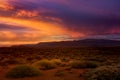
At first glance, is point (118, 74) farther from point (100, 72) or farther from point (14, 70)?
point (14, 70)

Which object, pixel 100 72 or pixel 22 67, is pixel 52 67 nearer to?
pixel 22 67

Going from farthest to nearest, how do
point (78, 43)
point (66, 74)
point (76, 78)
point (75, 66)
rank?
point (78, 43)
point (75, 66)
point (66, 74)
point (76, 78)

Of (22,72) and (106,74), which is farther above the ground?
(22,72)

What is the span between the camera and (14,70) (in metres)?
22.4

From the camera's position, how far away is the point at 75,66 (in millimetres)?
26719

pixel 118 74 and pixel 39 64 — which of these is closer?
pixel 118 74

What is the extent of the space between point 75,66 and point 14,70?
6363mm

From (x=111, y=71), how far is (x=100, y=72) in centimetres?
76

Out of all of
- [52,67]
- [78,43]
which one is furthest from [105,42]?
[52,67]

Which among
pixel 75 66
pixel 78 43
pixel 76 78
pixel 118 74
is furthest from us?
pixel 78 43

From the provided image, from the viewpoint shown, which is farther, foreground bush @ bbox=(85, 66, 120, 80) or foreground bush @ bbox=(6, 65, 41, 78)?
foreground bush @ bbox=(6, 65, 41, 78)

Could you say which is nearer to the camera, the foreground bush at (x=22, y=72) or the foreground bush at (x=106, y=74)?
the foreground bush at (x=106, y=74)

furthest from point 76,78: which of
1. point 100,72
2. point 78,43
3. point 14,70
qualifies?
point 78,43

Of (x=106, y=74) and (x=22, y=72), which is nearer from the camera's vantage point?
(x=106, y=74)
